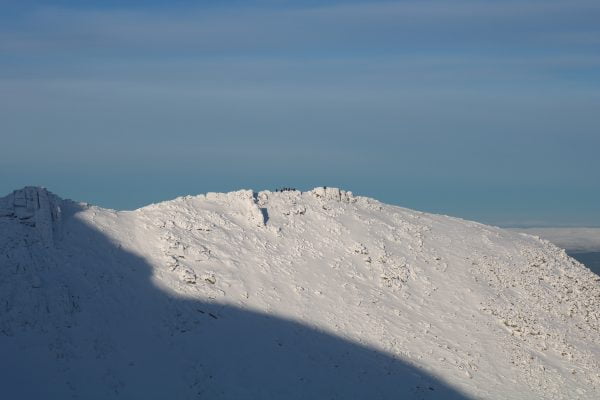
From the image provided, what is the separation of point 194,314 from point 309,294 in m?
6.65

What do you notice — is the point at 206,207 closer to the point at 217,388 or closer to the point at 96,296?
the point at 96,296

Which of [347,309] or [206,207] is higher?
[206,207]

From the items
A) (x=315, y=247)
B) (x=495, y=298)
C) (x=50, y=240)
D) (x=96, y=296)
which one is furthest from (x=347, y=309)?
(x=50, y=240)

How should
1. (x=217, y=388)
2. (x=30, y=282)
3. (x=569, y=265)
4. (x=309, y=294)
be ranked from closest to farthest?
(x=217, y=388), (x=30, y=282), (x=309, y=294), (x=569, y=265)

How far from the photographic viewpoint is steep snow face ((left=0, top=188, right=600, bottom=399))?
34438 millimetres

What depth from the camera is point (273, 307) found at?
4000 centimetres

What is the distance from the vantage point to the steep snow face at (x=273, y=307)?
113ft

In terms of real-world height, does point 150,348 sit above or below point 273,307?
below

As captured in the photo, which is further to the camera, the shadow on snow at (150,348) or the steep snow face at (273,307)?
the steep snow face at (273,307)

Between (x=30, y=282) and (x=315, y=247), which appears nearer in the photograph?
(x=30, y=282)

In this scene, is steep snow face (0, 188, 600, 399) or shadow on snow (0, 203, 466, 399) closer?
shadow on snow (0, 203, 466, 399)

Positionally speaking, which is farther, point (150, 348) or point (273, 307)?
point (273, 307)

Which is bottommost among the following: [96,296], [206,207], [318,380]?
[318,380]

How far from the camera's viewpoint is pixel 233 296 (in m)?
39.9
